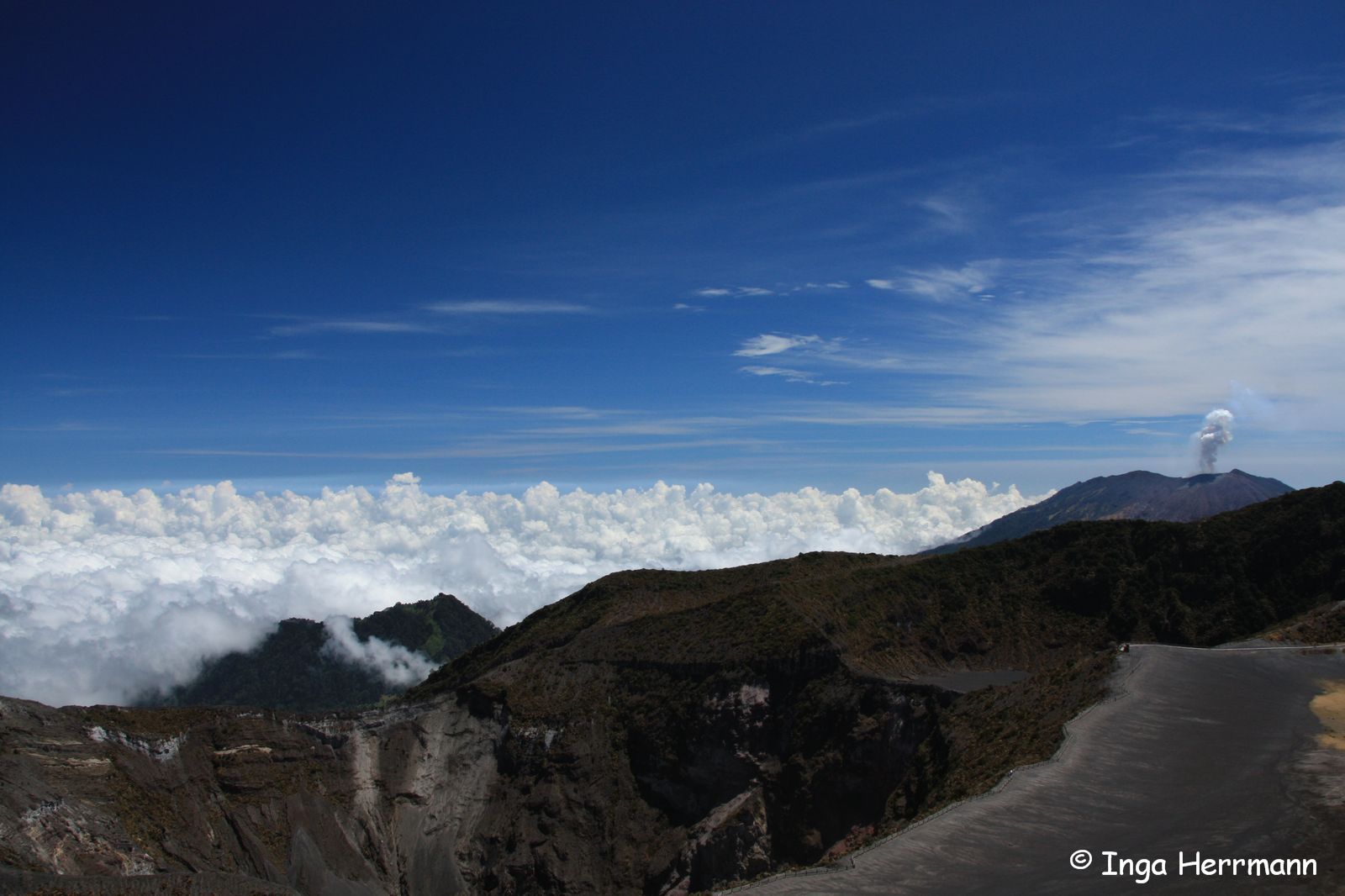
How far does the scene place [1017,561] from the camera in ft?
251

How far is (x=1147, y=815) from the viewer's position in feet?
71.9

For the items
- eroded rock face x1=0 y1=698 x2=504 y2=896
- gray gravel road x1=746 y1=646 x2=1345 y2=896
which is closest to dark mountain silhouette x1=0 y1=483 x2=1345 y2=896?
eroded rock face x1=0 y1=698 x2=504 y2=896

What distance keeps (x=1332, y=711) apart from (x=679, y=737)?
133 feet

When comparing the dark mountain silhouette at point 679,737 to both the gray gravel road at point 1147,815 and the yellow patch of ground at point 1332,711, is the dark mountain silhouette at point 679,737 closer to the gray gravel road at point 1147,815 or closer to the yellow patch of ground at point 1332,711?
the gray gravel road at point 1147,815

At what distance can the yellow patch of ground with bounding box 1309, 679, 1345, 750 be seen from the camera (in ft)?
86.5

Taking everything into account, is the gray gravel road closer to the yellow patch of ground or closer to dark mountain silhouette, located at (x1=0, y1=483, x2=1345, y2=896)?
the yellow patch of ground

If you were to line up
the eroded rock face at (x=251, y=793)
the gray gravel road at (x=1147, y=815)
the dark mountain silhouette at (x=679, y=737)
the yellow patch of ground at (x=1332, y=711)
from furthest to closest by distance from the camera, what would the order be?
the dark mountain silhouette at (x=679, y=737) < the eroded rock face at (x=251, y=793) < the yellow patch of ground at (x=1332, y=711) < the gray gravel road at (x=1147, y=815)

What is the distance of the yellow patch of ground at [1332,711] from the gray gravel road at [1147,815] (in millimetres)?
483

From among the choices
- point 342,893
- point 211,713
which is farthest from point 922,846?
point 211,713

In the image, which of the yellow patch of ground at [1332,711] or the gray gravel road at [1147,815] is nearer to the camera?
the gray gravel road at [1147,815]

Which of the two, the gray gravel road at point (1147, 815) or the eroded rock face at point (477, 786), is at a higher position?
the gray gravel road at point (1147, 815)

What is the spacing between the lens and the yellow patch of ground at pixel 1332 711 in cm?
2638

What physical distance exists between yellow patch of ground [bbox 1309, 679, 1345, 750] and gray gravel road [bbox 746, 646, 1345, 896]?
48 cm

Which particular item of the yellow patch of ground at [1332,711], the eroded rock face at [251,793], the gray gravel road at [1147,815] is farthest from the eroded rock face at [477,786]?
the yellow patch of ground at [1332,711]
